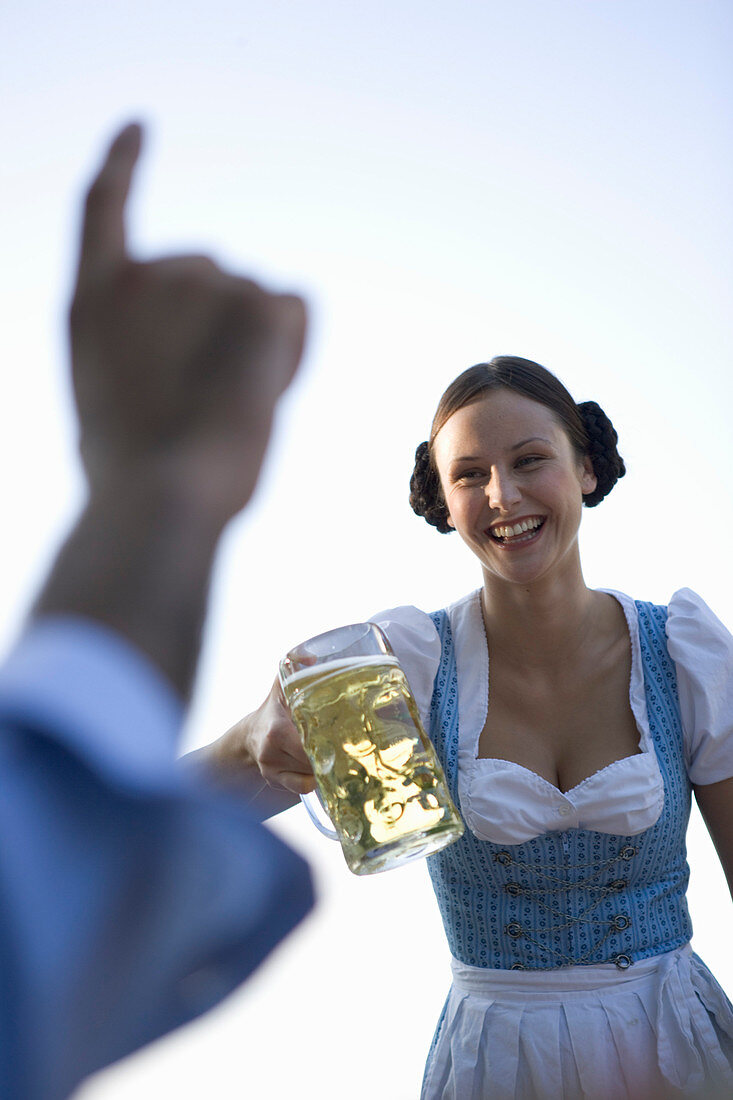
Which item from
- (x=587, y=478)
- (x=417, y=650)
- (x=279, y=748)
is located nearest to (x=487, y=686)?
(x=417, y=650)

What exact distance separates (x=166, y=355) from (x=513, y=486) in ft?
3.10

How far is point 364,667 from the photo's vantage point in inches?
29.9

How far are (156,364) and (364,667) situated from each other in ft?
1.49

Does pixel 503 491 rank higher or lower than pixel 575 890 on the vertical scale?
higher

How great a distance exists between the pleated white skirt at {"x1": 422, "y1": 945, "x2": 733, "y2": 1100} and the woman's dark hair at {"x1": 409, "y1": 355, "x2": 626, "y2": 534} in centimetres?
65

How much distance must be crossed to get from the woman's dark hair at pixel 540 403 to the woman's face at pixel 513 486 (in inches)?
0.7

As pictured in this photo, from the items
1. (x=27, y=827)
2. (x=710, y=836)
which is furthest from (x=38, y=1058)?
(x=710, y=836)

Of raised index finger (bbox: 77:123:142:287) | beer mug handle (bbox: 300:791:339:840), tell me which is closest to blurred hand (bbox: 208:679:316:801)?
beer mug handle (bbox: 300:791:339:840)

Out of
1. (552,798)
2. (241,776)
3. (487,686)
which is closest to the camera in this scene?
(241,776)

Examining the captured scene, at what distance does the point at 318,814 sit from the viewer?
2.66 ft

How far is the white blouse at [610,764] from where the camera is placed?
1.15 m

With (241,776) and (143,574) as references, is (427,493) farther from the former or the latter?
(143,574)

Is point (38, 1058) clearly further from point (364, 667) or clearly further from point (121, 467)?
point (364, 667)

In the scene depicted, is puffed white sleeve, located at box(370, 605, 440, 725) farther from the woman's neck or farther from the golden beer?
the golden beer
